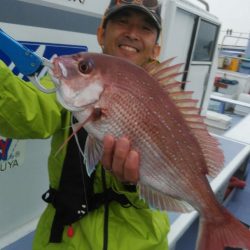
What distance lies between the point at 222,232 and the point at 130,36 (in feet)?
2.41

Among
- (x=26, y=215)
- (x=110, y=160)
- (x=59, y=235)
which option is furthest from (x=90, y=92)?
(x=26, y=215)

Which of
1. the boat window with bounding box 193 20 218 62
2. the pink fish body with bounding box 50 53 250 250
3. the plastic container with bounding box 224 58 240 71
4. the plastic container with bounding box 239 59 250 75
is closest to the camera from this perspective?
the pink fish body with bounding box 50 53 250 250

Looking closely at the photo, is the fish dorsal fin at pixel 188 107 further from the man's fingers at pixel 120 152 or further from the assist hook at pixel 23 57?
the assist hook at pixel 23 57

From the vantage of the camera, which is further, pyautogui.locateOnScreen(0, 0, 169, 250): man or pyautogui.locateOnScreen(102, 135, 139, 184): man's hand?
pyautogui.locateOnScreen(0, 0, 169, 250): man

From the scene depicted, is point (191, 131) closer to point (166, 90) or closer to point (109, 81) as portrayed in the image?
point (166, 90)

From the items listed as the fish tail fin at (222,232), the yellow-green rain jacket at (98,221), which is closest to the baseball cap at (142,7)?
the yellow-green rain jacket at (98,221)

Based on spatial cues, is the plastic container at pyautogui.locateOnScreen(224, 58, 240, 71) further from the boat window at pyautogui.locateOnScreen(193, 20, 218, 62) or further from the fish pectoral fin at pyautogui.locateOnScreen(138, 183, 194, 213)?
the fish pectoral fin at pyautogui.locateOnScreen(138, 183, 194, 213)

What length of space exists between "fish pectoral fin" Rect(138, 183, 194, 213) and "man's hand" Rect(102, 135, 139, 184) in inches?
1.9

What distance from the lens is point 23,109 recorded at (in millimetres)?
965

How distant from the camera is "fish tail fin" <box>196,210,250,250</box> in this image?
3.50ft

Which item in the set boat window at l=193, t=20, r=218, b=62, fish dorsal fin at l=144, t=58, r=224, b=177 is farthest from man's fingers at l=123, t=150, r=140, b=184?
boat window at l=193, t=20, r=218, b=62

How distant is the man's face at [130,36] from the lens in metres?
1.28

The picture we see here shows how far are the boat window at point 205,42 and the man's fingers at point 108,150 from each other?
3.02 meters

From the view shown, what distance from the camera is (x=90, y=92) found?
2.89 feet
